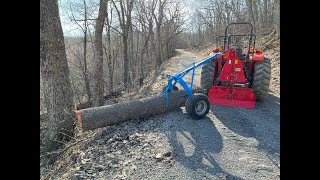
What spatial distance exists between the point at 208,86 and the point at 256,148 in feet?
10.4

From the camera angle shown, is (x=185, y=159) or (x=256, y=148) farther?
(x=256, y=148)

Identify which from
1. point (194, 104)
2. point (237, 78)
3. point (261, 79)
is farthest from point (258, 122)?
point (261, 79)

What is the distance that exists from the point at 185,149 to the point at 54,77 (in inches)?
130

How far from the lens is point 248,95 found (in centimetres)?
578

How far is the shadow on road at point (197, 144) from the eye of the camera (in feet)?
10.9

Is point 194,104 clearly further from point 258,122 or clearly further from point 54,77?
point 54,77

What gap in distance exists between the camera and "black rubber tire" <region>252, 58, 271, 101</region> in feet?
20.2

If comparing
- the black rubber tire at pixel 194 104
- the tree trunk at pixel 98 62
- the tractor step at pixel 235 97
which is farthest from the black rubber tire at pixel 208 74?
the tree trunk at pixel 98 62

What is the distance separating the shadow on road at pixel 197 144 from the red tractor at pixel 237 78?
1154 millimetres

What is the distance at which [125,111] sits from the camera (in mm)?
5121
